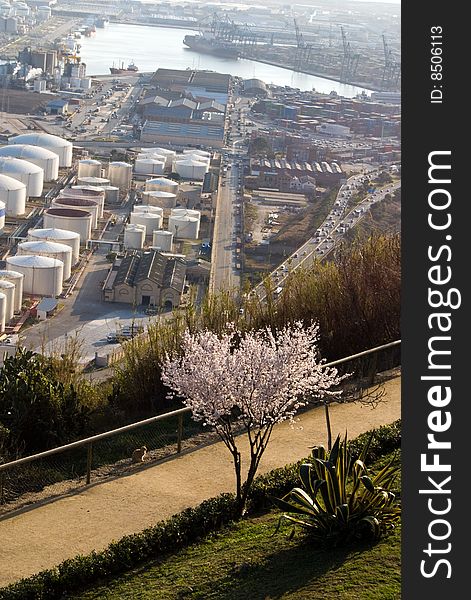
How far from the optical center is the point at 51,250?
15.9 m

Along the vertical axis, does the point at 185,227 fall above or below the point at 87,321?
above

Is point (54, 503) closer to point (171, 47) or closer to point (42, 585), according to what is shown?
point (42, 585)

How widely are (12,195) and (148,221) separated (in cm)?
276

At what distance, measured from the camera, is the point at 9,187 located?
64.5 feet

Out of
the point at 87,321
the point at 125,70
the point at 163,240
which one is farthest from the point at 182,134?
the point at 87,321

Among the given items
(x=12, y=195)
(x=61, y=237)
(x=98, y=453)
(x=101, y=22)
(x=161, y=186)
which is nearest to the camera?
(x=98, y=453)

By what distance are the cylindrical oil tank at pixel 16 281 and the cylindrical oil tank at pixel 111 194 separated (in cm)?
693

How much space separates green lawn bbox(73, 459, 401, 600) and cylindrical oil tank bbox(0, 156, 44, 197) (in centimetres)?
1886

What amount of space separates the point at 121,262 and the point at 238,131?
Result: 17.2m

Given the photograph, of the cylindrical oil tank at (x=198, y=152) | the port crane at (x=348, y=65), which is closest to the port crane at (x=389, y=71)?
the port crane at (x=348, y=65)

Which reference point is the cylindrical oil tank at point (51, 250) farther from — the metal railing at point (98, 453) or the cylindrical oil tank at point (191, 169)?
the metal railing at point (98, 453)

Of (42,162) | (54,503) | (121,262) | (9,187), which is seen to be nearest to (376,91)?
(42,162)

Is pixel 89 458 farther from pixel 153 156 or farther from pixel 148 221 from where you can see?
pixel 153 156

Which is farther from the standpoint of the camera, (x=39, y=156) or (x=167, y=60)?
(x=167, y=60)
